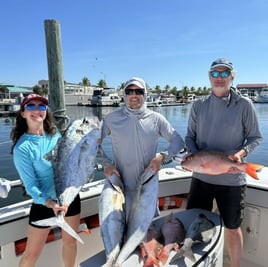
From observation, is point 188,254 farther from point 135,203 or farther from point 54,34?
point 54,34

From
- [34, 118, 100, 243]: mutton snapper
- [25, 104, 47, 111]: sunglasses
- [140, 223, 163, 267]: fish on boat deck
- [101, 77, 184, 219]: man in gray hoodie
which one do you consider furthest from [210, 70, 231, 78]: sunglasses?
[25, 104, 47, 111]: sunglasses

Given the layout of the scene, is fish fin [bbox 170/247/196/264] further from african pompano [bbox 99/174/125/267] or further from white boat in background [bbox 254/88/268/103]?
white boat in background [bbox 254/88/268/103]

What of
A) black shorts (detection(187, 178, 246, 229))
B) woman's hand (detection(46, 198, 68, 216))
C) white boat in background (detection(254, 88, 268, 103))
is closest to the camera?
woman's hand (detection(46, 198, 68, 216))

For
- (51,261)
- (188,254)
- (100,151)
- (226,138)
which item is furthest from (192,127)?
(51,261)

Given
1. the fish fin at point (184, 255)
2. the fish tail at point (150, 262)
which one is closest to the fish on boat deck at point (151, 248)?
the fish tail at point (150, 262)

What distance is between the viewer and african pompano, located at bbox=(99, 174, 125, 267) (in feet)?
6.07

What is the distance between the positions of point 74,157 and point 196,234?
1.15 m

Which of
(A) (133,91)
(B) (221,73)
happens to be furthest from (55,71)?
(B) (221,73)

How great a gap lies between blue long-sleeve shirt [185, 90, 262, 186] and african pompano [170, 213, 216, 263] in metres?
0.37

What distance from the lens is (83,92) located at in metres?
71.4

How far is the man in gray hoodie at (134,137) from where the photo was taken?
228 centimetres

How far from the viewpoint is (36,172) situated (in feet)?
7.27

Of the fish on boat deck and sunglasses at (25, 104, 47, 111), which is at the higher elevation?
sunglasses at (25, 104, 47, 111)

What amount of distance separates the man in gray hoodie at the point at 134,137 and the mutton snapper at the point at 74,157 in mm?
168
